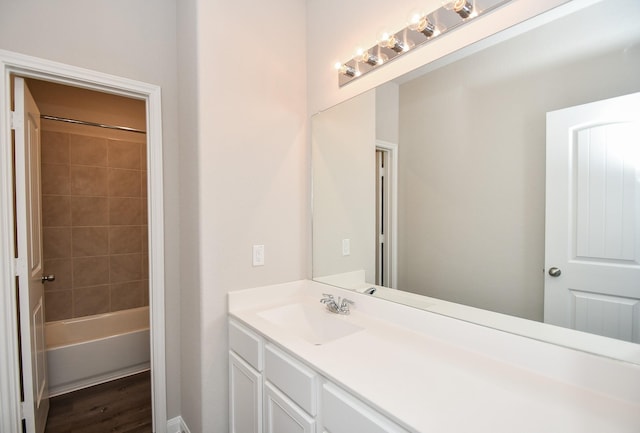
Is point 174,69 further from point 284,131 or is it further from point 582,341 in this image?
point 582,341

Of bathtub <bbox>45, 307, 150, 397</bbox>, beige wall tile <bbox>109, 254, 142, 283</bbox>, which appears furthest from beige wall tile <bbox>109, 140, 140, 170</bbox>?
bathtub <bbox>45, 307, 150, 397</bbox>

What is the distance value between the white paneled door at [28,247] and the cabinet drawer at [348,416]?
5.54 ft

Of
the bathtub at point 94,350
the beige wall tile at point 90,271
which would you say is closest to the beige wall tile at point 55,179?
the beige wall tile at point 90,271

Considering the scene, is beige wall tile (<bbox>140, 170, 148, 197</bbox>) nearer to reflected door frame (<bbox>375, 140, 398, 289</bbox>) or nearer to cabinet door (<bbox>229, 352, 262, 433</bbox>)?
cabinet door (<bbox>229, 352, 262, 433</bbox>)

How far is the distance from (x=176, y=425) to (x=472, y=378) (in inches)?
73.2

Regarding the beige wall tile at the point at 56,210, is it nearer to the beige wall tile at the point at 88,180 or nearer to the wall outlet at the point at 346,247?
the beige wall tile at the point at 88,180

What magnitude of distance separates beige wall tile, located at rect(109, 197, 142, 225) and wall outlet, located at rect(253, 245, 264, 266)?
2.02 metres

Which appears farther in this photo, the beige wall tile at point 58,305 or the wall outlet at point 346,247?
the beige wall tile at point 58,305

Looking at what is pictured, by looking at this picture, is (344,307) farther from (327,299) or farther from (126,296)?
(126,296)

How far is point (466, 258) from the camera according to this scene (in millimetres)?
1228

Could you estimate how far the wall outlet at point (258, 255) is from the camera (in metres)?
1.78

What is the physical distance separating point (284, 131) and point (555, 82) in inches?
52.9

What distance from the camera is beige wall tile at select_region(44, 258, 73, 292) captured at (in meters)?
2.70

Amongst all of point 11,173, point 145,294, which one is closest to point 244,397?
point 11,173
